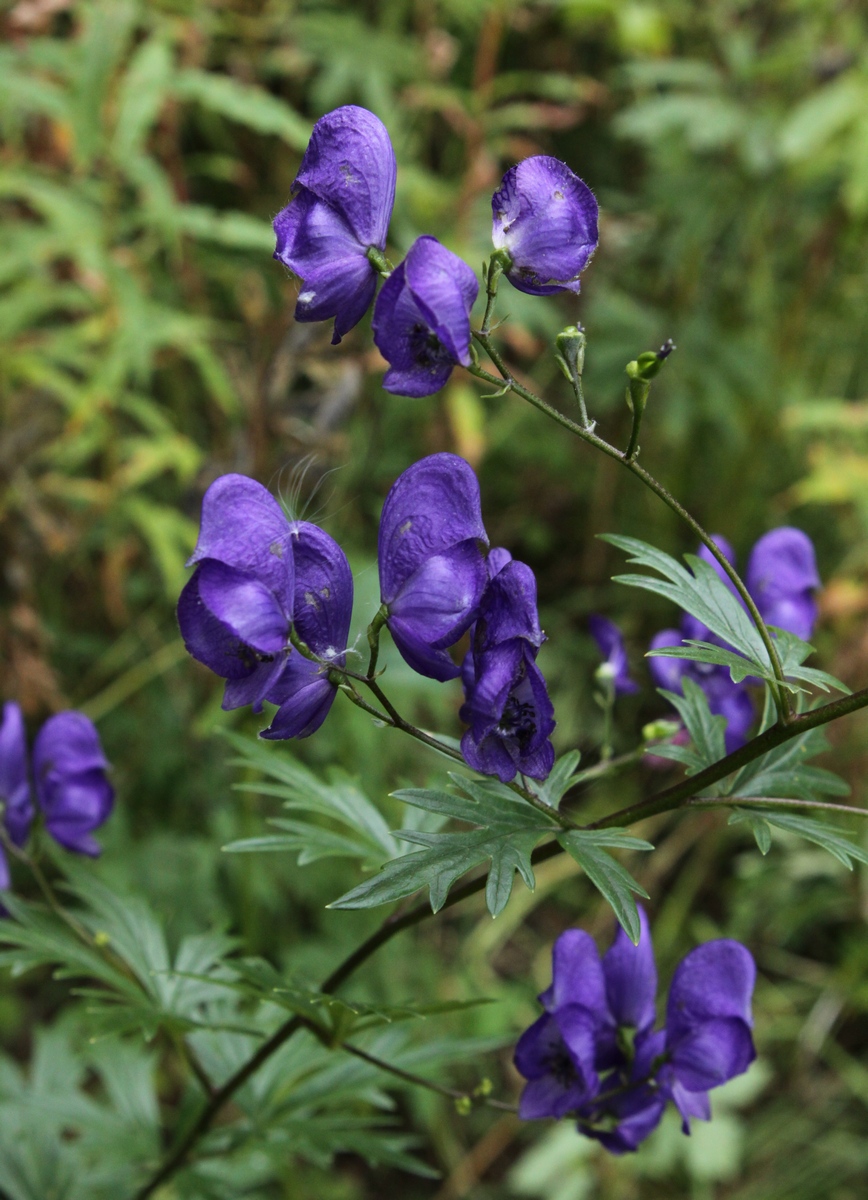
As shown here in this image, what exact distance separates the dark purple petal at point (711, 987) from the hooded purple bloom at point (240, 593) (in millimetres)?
460

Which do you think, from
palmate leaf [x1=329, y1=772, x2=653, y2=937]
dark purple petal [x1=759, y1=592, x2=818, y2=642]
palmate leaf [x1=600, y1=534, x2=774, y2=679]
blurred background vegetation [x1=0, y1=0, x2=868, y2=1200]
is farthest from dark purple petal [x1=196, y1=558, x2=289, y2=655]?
blurred background vegetation [x1=0, y1=0, x2=868, y2=1200]

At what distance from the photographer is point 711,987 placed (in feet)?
3.06

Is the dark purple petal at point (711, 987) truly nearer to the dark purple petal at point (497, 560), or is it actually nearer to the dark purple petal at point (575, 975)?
the dark purple petal at point (575, 975)

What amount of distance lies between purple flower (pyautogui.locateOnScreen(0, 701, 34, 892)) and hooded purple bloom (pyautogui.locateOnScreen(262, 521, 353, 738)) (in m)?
0.55

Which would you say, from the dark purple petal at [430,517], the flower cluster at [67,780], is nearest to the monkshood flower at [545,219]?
the dark purple petal at [430,517]

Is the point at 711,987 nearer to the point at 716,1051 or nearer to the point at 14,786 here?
the point at 716,1051

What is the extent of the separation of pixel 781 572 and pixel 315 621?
0.55 metres

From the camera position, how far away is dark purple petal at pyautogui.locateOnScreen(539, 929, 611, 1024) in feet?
2.97

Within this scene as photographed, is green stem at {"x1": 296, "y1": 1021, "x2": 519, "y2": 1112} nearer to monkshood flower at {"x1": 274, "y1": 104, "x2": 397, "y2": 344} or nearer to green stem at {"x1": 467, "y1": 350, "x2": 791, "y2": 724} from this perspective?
green stem at {"x1": 467, "y1": 350, "x2": 791, "y2": 724}

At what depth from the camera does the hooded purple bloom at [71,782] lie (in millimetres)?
1152

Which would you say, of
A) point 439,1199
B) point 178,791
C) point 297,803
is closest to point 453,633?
point 297,803

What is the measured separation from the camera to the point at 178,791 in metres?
2.31

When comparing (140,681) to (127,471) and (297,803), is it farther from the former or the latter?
(297,803)

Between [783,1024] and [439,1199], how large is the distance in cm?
83
